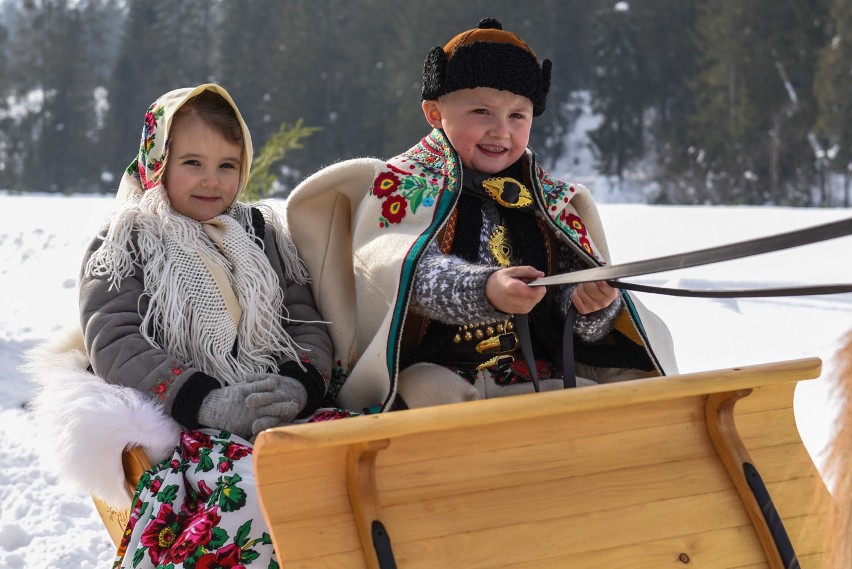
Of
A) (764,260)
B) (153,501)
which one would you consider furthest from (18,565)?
(764,260)

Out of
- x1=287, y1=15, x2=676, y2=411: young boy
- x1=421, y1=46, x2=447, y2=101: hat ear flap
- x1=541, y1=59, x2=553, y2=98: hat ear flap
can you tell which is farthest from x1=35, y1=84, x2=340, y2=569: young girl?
x1=541, y1=59, x2=553, y2=98: hat ear flap

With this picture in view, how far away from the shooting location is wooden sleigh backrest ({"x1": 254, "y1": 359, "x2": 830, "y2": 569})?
4.86 feet

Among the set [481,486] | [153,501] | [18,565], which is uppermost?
[481,486]

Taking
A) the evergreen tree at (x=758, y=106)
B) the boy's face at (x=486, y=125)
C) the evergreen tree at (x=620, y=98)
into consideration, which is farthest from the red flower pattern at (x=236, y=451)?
the evergreen tree at (x=620, y=98)

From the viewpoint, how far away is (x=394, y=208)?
2.29 metres

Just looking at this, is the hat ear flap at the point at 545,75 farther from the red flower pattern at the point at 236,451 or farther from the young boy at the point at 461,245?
the red flower pattern at the point at 236,451

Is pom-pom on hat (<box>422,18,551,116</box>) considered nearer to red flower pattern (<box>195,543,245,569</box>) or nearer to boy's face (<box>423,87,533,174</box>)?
boy's face (<box>423,87,533,174</box>)

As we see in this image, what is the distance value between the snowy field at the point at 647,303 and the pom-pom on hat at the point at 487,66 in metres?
0.90

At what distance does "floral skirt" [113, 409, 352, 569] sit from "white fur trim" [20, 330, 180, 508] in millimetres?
68

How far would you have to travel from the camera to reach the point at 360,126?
29625 millimetres

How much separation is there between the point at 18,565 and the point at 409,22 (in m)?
28.3

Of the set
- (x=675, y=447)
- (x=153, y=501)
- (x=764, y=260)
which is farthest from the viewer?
(x=764, y=260)

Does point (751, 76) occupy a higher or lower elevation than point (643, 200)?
higher

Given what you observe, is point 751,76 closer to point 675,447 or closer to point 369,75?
point 369,75
